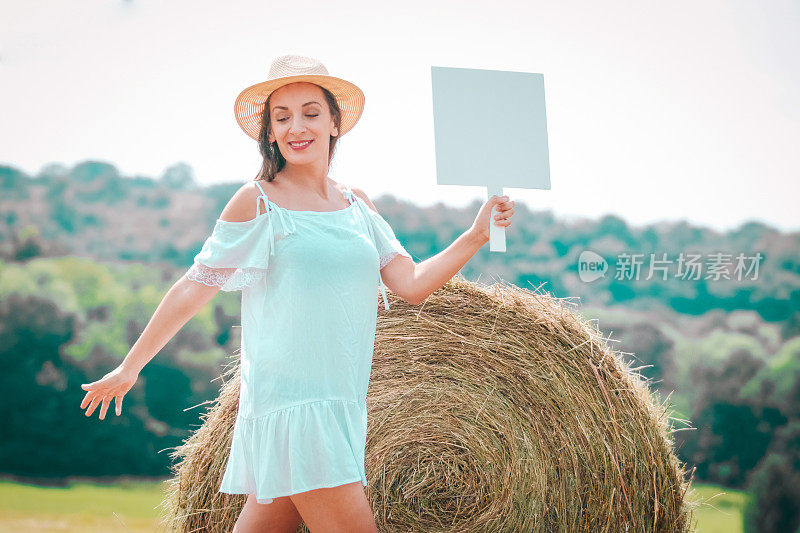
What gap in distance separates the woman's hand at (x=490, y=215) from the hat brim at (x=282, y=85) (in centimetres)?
36

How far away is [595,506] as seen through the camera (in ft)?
6.11

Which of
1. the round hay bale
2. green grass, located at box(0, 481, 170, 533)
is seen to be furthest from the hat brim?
green grass, located at box(0, 481, 170, 533)

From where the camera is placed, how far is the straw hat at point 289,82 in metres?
1.29

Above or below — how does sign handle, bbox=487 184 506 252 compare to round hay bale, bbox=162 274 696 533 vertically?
above

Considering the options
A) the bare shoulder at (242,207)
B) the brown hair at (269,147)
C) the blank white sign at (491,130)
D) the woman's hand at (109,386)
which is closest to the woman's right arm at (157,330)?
the woman's hand at (109,386)

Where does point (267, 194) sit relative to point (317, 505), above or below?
above

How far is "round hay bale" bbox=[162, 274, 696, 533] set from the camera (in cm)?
185

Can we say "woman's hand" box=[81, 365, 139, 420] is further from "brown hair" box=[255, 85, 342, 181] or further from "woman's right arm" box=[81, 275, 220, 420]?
"brown hair" box=[255, 85, 342, 181]

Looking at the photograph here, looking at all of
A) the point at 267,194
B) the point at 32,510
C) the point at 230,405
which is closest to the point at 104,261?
the point at 32,510

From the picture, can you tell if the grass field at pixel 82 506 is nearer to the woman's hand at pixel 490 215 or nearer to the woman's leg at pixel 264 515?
the woman's leg at pixel 264 515

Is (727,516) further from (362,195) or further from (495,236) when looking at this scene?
(362,195)

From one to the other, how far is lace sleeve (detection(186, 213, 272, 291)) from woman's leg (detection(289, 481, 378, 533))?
39cm

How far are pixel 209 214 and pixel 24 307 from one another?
1237mm

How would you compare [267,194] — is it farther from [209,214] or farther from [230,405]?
[209,214]
